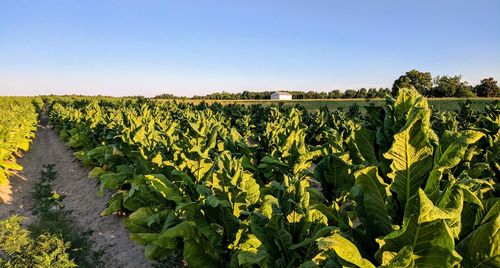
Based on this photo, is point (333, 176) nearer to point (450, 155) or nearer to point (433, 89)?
point (450, 155)

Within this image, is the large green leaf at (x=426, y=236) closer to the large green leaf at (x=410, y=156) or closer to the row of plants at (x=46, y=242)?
the large green leaf at (x=410, y=156)

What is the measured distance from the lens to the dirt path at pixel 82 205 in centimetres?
562

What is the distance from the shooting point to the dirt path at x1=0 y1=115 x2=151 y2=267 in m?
5.62

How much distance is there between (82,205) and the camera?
8133 millimetres

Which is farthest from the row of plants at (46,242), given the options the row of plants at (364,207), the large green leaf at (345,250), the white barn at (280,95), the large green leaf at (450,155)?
the white barn at (280,95)

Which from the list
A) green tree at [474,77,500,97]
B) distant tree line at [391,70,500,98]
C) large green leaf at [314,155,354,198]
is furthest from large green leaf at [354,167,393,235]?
green tree at [474,77,500,97]

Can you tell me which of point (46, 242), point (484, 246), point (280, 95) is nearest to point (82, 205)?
point (46, 242)

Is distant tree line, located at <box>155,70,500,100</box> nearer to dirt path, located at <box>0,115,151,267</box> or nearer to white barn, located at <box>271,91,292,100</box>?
white barn, located at <box>271,91,292,100</box>

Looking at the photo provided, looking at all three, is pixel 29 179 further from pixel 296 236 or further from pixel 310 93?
pixel 310 93

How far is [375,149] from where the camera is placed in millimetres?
1896

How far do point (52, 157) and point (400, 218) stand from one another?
15.8m

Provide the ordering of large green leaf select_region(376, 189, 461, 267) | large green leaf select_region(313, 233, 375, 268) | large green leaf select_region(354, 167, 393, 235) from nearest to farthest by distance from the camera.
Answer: large green leaf select_region(376, 189, 461, 267), large green leaf select_region(313, 233, 375, 268), large green leaf select_region(354, 167, 393, 235)

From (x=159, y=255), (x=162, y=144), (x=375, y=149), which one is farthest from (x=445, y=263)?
(x=162, y=144)

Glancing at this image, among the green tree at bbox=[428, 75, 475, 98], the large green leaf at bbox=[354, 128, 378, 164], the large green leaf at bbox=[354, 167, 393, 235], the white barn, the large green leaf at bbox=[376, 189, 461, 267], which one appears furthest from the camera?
the white barn
